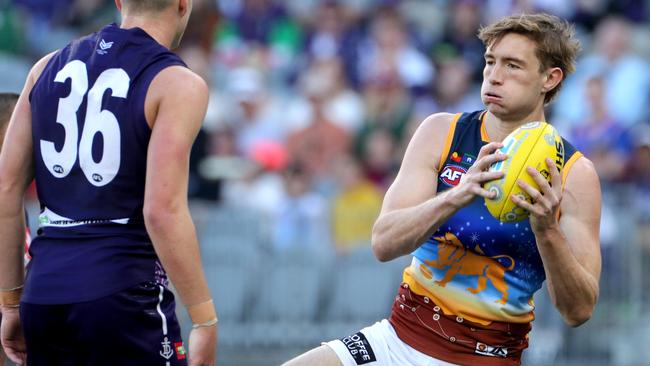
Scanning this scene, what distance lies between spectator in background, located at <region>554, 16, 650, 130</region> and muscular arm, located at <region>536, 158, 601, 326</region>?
7718 millimetres

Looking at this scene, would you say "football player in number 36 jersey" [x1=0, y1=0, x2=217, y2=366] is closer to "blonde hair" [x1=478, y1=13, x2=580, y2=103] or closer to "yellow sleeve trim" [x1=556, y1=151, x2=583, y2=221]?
"blonde hair" [x1=478, y1=13, x2=580, y2=103]

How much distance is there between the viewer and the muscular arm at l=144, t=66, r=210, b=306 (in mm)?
4359

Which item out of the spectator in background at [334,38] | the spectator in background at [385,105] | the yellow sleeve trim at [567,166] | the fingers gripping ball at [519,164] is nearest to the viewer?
the fingers gripping ball at [519,164]

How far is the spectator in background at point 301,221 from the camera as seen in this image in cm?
1055

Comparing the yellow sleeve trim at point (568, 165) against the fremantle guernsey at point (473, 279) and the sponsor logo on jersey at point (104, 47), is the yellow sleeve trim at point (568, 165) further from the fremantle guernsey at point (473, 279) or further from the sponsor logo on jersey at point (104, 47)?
the sponsor logo on jersey at point (104, 47)

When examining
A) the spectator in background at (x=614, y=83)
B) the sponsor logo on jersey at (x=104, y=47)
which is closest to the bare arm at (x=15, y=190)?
the sponsor logo on jersey at (x=104, y=47)

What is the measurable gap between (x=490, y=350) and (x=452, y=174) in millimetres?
807

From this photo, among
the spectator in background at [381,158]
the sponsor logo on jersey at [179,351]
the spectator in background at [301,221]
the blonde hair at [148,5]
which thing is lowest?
the spectator in background at [301,221]

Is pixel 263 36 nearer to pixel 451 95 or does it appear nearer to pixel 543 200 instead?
pixel 451 95

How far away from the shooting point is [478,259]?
5.11 m

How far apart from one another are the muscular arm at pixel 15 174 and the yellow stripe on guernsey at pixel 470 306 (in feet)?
5.97

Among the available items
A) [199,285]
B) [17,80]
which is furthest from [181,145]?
[17,80]

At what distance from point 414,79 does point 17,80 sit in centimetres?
457

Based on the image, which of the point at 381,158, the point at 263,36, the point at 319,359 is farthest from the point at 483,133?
the point at 263,36
